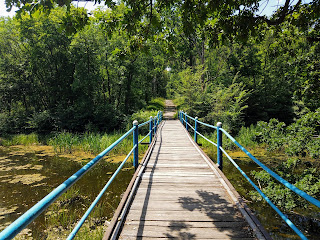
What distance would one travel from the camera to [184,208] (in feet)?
10.5

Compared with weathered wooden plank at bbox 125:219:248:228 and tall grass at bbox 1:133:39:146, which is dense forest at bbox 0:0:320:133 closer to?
tall grass at bbox 1:133:39:146

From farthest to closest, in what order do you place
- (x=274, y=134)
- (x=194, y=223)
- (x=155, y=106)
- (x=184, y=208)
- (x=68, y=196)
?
(x=155, y=106), (x=274, y=134), (x=68, y=196), (x=184, y=208), (x=194, y=223)

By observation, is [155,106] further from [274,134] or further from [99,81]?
[274,134]

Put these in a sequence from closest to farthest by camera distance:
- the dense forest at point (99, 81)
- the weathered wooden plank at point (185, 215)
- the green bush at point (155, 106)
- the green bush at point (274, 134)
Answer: the weathered wooden plank at point (185, 215)
the green bush at point (274, 134)
the dense forest at point (99, 81)
the green bush at point (155, 106)

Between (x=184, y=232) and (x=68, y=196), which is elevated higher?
(x=184, y=232)

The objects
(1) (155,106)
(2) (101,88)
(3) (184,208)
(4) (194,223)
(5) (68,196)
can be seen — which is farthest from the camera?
(1) (155,106)

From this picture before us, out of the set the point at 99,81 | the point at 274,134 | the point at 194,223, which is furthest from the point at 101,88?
the point at 194,223

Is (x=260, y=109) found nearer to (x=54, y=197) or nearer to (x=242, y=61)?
(x=242, y=61)

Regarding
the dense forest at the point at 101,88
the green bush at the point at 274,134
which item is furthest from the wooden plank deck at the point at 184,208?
the dense forest at the point at 101,88

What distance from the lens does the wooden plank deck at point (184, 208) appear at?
101 inches

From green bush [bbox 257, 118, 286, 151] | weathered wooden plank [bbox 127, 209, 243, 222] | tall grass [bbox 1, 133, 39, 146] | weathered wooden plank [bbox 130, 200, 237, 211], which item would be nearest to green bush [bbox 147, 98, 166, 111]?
tall grass [bbox 1, 133, 39, 146]

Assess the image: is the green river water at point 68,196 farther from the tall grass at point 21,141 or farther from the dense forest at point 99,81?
the dense forest at point 99,81

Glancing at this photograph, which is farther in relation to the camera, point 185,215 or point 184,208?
point 184,208

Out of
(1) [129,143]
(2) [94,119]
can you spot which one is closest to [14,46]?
(2) [94,119]
